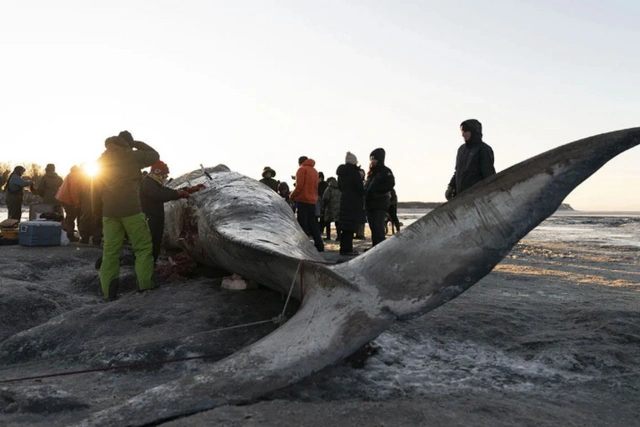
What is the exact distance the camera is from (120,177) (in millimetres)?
6215

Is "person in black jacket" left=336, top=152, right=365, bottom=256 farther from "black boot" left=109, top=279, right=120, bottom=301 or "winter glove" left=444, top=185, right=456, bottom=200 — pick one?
"black boot" left=109, top=279, right=120, bottom=301

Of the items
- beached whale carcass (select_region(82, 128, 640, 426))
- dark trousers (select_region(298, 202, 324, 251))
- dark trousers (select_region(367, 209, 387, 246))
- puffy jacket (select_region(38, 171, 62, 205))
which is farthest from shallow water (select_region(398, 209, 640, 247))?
puffy jacket (select_region(38, 171, 62, 205))

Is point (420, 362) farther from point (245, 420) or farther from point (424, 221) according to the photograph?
point (245, 420)

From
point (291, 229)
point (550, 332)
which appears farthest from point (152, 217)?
point (550, 332)

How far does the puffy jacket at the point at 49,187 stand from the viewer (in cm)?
1359

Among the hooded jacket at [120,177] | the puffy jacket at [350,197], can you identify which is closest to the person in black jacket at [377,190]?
the puffy jacket at [350,197]

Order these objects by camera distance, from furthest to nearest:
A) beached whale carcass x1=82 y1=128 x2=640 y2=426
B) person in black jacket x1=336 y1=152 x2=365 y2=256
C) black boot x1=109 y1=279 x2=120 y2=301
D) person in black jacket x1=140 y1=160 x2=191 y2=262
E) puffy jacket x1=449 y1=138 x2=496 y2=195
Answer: person in black jacket x1=336 y1=152 x2=365 y2=256 < person in black jacket x1=140 y1=160 x2=191 y2=262 < puffy jacket x1=449 y1=138 x2=496 y2=195 < black boot x1=109 y1=279 x2=120 y2=301 < beached whale carcass x1=82 y1=128 x2=640 y2=426

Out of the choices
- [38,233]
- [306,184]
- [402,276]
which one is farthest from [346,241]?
[402,276]

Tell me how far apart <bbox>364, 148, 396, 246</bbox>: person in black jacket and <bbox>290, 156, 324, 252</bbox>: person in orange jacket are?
1.12m

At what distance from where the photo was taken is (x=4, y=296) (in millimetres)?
5094

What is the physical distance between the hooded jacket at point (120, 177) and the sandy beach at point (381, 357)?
104 centimetres

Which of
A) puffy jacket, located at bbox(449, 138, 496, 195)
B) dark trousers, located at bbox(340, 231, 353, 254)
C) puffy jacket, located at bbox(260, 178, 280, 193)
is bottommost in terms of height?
dark trousers, located at bbox(340, 231, 353, 254)

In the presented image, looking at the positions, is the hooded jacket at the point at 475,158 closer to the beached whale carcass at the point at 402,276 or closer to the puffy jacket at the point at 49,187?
the beached whale carcass at the point at 402,276

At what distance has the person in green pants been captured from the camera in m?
6.08
